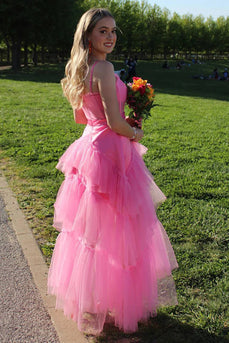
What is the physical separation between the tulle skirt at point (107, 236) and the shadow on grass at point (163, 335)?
9cm

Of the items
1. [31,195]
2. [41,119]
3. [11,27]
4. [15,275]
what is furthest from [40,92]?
[11,27]

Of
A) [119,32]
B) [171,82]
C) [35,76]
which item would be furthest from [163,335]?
[119,32]

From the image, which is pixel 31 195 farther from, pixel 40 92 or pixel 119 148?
pixel 40 92

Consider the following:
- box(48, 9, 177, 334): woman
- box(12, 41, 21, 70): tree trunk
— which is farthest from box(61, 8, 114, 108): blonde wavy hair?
box(12, 41, 21, 70): tree trunk

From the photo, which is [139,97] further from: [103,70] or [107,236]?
[107,236]

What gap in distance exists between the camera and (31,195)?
535 centimetres

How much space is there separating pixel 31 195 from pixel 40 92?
1350 centimetres

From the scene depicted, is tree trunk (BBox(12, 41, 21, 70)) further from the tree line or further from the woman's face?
the woman's face

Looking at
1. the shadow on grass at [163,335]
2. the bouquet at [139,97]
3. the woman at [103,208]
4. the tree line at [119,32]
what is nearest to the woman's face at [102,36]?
the woman at [103,208]

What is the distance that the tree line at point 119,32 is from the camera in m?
32.2

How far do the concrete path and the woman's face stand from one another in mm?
2106

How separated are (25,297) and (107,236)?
115 cm

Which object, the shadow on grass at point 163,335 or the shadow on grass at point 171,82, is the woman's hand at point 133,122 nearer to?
the shadow on grass at point 163,335

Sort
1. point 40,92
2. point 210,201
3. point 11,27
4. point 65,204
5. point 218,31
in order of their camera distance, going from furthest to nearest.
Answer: point 218,31 < point 11,27 < point 40,92 < point 210,201 < point 65,204
